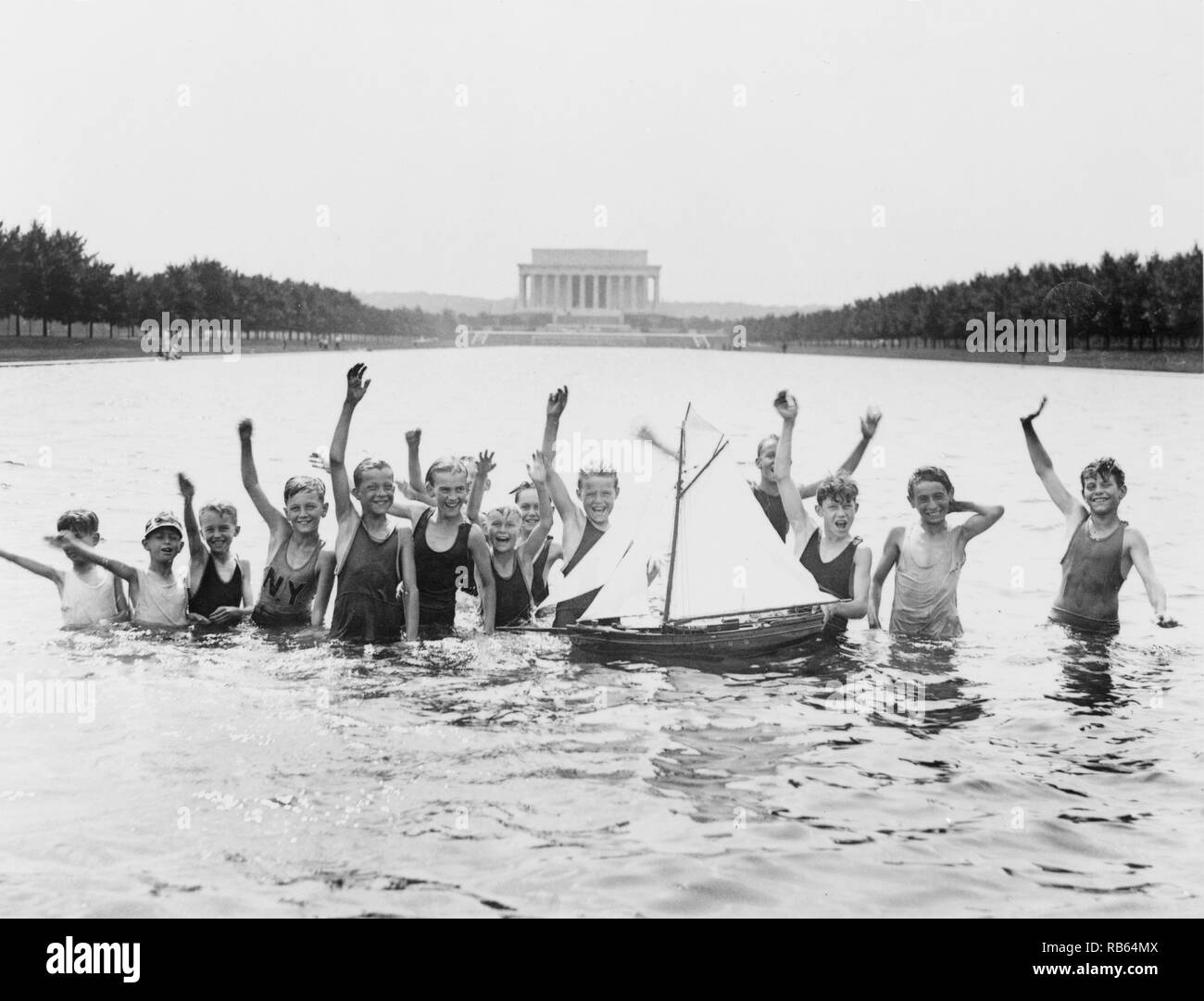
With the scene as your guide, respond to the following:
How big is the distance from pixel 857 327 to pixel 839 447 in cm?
10009

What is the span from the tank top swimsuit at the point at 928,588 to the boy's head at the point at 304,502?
17.0 ft

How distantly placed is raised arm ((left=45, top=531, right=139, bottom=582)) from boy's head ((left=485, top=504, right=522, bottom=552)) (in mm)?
3141

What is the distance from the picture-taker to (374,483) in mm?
11516

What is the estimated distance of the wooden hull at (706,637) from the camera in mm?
12680

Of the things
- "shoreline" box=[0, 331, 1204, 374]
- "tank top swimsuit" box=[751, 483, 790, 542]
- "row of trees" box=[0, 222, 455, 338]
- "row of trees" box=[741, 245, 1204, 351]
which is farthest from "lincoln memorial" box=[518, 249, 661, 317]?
"tank top swimsuit" box=[751, 483, 790, 542]

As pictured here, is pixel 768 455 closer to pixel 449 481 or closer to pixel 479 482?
pixel 479 482

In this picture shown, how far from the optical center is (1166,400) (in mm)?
57594

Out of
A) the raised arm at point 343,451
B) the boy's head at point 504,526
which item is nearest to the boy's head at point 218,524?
the raised arm at point 343,451

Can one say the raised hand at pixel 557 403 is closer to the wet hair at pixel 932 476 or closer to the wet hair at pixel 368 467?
the wet hair at pixel 368 467

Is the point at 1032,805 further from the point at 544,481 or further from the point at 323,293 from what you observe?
the point at 323,293

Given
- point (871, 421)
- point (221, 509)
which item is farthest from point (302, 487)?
point (871, 421)

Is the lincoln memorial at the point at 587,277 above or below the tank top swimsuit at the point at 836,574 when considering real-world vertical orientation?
above

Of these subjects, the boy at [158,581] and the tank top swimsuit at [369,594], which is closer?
the tank top swimsuit at [369,594]
